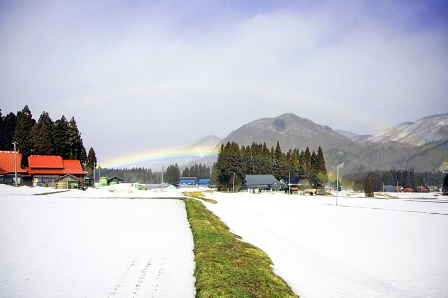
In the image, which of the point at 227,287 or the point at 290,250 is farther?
the point at 290,250

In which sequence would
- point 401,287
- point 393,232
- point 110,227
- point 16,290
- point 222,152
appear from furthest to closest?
point 222,152 → point 393,232 → point 110,227 → point 401,287 → point 16,290

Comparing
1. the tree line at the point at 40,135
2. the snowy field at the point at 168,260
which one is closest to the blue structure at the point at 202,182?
the tree line at the point at 40,135

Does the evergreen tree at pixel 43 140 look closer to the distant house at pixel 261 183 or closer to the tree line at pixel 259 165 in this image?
the tree line at pixel 259 165

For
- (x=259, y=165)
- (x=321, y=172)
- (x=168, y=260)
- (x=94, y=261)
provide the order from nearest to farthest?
(x=94, y=261)
(x=168, y=260)
(x=259, y=165)
(x=321, y=172)

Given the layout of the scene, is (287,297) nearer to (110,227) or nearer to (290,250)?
(290,250)

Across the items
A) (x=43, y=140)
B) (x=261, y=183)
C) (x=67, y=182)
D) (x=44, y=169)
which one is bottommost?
(x=261, y=183)

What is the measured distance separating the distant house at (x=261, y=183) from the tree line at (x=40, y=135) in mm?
48535

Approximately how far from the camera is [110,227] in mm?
19359

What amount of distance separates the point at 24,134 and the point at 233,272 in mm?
77679

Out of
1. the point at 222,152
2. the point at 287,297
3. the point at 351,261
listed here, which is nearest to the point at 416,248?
the point at 351,261

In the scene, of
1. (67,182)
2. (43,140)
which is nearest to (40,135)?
(43,140)

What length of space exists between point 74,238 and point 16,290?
7498 millimetres

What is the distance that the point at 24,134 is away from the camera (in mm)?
74688

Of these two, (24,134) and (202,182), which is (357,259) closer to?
(24,134)
